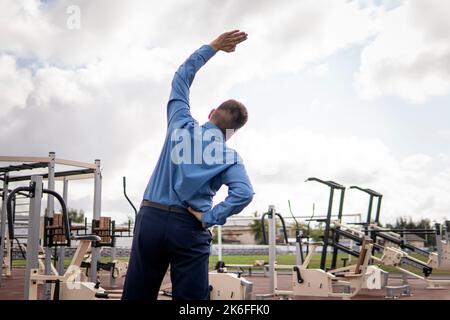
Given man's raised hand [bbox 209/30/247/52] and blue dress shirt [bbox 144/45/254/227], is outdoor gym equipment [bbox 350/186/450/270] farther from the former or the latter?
blue dress shirt [bbox 144/45/254/227]

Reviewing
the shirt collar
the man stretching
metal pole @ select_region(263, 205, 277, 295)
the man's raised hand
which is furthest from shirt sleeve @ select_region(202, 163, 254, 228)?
metal pole @ select_region(263, 205, 277, 295)

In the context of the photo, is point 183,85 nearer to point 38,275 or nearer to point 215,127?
point 215,127

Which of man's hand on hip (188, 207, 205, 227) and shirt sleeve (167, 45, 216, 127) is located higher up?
shirt sleeve (167, 45, 216, 127)

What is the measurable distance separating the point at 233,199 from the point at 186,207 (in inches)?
7.6

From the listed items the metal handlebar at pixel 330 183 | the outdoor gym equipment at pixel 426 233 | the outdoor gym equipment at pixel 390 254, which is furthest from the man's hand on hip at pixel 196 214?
the outdoor gym equipment at pixel 426 233

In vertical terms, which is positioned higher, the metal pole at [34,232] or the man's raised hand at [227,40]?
the man's raised hand at [227,40]

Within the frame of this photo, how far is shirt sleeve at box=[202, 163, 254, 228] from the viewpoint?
1.74m

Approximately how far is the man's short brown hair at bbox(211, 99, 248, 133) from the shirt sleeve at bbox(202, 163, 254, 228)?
220mm

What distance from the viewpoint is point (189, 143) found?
6.20ft

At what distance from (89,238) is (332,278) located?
3272mm

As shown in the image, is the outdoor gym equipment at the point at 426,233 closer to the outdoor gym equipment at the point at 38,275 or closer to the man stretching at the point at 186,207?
the outdoor gym equipment at the point at 38,275

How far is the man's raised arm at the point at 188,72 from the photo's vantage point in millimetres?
2010

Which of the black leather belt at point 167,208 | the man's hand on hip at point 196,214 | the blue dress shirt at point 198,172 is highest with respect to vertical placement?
the blue dress shirt at point 198,172

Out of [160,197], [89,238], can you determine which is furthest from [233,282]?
[160,197]
